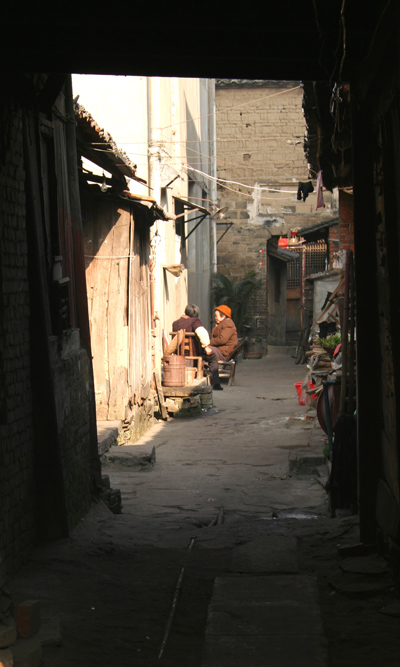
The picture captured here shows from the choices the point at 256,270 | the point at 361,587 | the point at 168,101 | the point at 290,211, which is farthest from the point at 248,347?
the point at 361,587

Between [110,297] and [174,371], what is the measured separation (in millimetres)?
3189

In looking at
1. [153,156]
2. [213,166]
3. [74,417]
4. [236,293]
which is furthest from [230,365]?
[74,417]

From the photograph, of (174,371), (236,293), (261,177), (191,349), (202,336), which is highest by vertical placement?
(261,177)

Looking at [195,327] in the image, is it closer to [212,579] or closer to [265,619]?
[212,579]

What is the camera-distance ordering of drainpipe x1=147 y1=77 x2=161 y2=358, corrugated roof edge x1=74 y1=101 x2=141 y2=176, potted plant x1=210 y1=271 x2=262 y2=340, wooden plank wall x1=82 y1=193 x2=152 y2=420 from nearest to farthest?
corrugated roof edge x1=74 y1=101 x2=141 y2=176 < wooden plank wall x1=82 y1=193 x2=152 y2=420 < drainpipe x1=147 y1=77 x2=161 y2=358 < potted plant x1=210 y1=271 x2=262 y2=340

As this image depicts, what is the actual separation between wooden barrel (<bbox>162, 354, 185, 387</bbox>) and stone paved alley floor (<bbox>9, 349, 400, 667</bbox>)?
14.2 ft

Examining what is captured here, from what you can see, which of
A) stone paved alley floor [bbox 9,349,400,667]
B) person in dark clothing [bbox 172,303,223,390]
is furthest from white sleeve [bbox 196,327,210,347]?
stone paved alley floor [bbox 9,349,400,667]

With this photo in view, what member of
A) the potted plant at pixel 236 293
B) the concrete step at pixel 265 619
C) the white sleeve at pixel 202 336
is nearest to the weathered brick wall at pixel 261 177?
the potted plant at pixel 236 293

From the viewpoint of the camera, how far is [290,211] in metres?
24.1

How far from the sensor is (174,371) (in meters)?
13.0

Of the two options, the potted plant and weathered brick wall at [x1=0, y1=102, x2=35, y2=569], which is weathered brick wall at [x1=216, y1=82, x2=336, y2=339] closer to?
the potted plant

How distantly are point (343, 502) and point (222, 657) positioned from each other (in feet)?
9.50

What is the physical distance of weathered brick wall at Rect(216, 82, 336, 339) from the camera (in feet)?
79.1

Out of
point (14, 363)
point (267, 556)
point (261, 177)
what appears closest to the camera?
point (14, 363)
